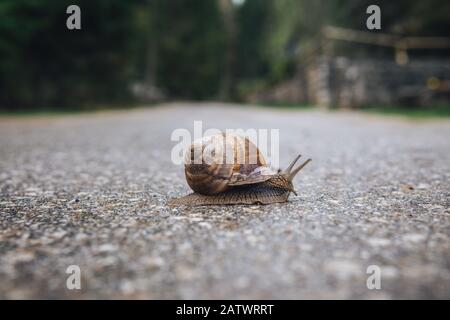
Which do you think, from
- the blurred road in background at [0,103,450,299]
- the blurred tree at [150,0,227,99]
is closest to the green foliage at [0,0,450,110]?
the blurred tree at [150,0,227,99]

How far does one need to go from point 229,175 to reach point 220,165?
11cm

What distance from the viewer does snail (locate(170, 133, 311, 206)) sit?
293 centimetres

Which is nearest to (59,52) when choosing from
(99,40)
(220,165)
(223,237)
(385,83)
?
(99,40)

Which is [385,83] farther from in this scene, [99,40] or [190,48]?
[190,48]

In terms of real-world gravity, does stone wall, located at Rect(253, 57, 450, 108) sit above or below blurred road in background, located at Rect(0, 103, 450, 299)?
above

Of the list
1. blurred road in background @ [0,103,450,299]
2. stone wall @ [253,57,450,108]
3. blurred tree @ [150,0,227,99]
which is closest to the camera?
blurred road in background @ [0,103,450,299]

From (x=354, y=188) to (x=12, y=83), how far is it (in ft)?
56.0

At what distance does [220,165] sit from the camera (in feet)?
→ 9.57

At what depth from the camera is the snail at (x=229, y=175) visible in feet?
9.60

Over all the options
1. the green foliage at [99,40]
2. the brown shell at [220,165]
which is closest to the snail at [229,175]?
the brown shell at [220,165]

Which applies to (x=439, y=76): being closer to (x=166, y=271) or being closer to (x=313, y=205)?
(x=313, y=205)

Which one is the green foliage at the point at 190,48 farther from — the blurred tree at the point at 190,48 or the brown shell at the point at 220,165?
the brown shell at the point at 220,165

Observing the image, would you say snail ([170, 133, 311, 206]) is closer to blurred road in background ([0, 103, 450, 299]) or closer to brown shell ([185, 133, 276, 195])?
brown shell ([185, 133, 276, 195])

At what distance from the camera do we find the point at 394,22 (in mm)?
18938
